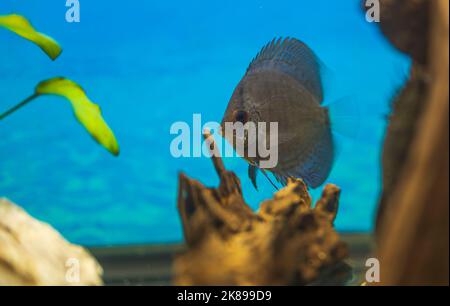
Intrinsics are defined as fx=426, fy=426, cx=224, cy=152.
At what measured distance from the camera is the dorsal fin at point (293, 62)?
6.53 ft

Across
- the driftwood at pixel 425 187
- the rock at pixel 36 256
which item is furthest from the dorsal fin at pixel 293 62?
the rock at pixel 36 256

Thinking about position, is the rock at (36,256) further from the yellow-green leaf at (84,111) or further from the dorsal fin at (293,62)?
the dorsal fin at (293,62)

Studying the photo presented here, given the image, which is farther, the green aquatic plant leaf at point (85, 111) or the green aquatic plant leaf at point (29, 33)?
the green aquatic plant leaf at point (29, 33)

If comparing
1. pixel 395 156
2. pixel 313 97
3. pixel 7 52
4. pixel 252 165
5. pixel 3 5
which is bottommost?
pixel 395 156

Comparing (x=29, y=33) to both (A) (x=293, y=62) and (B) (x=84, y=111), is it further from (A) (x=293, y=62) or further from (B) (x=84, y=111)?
(A) (x=293, y=62)

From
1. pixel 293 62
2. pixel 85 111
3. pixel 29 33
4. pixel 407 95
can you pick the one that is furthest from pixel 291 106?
pixel 29 33

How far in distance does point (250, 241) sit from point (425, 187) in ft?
1.73

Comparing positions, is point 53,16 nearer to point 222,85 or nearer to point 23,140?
point 23,140

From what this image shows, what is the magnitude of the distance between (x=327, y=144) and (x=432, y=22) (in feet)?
3.00

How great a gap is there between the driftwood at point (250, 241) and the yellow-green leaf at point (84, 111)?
1.06 ft

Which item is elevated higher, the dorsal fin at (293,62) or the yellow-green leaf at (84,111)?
the dorsal fin at (293,62)

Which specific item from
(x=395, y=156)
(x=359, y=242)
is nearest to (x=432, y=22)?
(x=395, y=156)

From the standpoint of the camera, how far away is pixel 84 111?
1510mm

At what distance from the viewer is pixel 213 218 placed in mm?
1331
